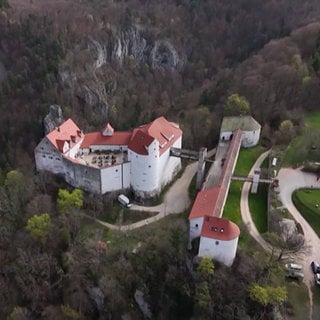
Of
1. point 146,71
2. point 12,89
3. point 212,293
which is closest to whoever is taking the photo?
point 212,293

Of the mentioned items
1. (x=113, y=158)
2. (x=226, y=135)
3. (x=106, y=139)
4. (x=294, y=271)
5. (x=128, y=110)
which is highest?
(x=106, y=139)

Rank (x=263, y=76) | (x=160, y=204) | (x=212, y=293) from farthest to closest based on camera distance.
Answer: (x=263, y=76)
(x=160, y=204)
(x=212, y=293)

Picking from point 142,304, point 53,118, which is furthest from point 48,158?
point 53,118

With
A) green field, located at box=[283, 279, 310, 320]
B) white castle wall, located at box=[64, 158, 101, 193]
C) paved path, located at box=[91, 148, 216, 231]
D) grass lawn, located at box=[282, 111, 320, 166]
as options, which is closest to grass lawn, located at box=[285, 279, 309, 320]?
green field, located at box=[283, 279, 310, 320]

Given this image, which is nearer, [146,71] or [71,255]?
[71,255]

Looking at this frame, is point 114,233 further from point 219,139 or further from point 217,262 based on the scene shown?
point 219,139

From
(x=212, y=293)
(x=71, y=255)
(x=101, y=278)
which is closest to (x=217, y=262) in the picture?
(x=212, y=293)

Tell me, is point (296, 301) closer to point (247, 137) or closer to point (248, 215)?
point (248, 215)

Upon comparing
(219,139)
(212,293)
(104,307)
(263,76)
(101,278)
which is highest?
(263,76)
